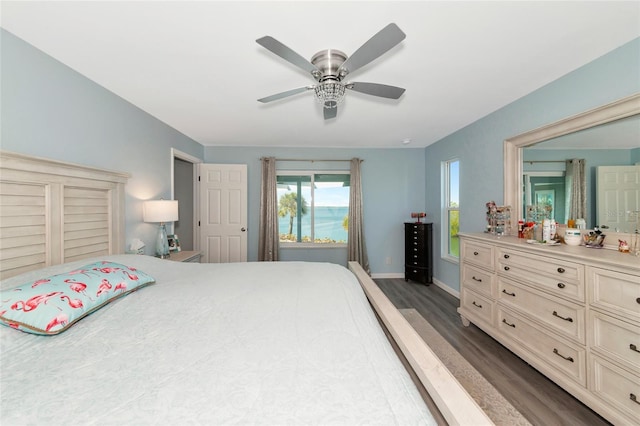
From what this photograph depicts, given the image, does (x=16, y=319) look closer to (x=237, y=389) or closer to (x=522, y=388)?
(x=237, y=389)

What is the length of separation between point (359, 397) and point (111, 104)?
3.09 meters

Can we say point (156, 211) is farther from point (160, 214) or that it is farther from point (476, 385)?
point (476, 385)

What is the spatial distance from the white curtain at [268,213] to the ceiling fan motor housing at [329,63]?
2898mm

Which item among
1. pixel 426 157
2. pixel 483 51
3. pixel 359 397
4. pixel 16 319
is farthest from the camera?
pixel 426 157

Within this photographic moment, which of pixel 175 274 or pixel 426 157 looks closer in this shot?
pixel 175 274

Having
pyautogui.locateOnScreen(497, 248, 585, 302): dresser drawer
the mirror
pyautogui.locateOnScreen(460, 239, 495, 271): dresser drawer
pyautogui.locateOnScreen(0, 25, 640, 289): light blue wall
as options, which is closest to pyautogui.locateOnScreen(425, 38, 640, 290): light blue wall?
pyautogui.locateOnScreen(0, 25, 640, 289): light blue wall

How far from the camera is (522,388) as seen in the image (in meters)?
1.87

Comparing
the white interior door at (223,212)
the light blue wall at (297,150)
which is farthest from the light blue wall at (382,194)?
the white interior door at (223,212)

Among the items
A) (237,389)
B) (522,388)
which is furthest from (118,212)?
(522,388)

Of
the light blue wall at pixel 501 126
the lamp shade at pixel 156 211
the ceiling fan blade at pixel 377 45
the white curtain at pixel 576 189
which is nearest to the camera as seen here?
the ceiling fan blade at pixel 377 45

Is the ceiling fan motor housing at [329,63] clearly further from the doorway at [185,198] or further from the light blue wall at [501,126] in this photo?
the doorway at [185,198]

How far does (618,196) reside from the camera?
74.6 inches

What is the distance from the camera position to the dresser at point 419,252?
428cm

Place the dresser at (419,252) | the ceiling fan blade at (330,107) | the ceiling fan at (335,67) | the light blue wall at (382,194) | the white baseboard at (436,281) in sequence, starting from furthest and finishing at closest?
the light blue wall at (382,194) → the dresser at (419,252) → the white baseboard at (436,281) → the ceiling fan blade at (330,107) → the ceiling fan at (335,67)
